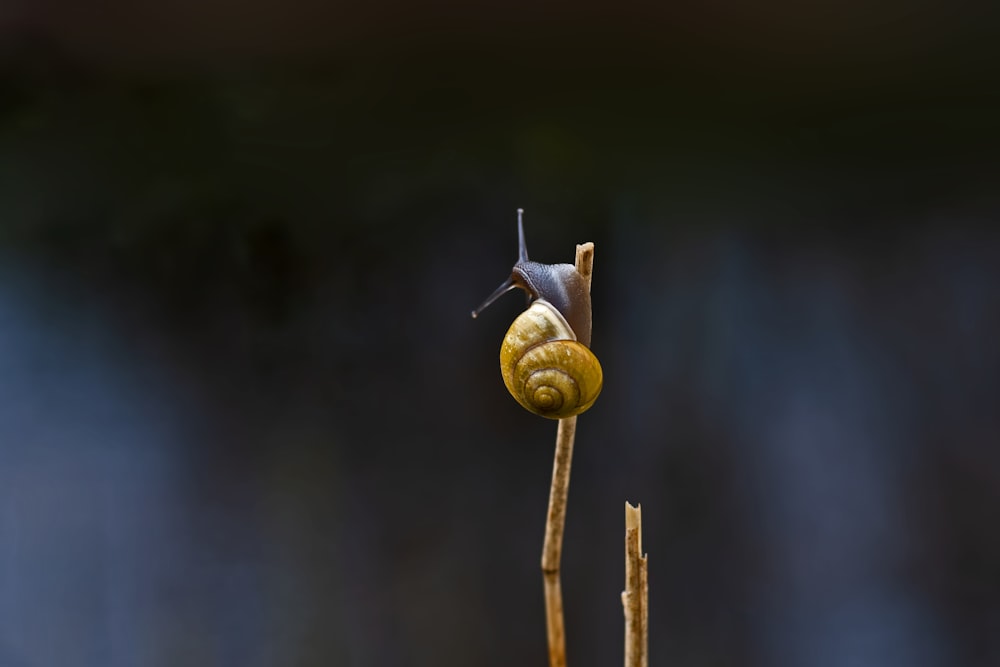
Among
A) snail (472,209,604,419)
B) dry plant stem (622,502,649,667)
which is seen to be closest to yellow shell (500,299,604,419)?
snail (472,209,604,419)

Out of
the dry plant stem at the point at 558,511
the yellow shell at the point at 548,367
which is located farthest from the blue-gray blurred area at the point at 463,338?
the yellow shell at the point at 548,367

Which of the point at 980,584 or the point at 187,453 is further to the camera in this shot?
the point at 187,453

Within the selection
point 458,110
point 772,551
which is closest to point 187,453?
point 458,110

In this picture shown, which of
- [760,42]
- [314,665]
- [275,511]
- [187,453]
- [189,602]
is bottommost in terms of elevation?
[314,665]

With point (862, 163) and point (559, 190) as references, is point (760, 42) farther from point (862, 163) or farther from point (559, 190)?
point (559, 190)

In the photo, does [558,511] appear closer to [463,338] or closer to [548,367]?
[548,367]

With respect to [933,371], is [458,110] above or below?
above

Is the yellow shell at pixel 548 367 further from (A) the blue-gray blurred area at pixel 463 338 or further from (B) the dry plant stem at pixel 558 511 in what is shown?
(A) the blue-gray blurred area at pixel 463 338
